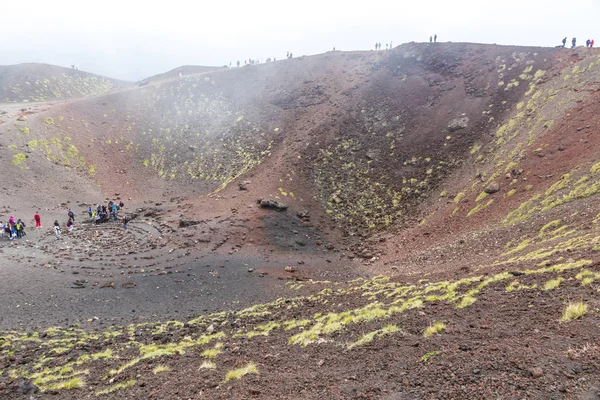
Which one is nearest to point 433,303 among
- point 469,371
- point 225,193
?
point 469,371

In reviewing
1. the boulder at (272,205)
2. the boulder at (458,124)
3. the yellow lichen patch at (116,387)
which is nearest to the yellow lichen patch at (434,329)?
the yellow lichen patch at (116,387)

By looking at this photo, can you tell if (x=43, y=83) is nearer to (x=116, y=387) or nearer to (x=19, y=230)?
(x=19, y=230)

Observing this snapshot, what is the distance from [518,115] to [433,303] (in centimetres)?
3729

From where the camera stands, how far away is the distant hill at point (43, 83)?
83625mm

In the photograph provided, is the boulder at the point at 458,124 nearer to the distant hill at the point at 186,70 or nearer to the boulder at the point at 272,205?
the boulder at the point at 272,205

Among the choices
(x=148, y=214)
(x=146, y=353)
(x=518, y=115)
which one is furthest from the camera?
(x=518, y=115)

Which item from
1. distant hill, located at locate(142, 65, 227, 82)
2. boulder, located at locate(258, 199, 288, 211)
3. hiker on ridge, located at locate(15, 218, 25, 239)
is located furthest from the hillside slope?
distant hill, located at locate(142, 65, 227, 82)

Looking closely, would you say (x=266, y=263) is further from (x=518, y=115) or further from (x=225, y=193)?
(x=518, y=115)

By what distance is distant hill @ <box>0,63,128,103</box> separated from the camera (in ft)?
274

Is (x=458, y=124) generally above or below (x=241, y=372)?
above

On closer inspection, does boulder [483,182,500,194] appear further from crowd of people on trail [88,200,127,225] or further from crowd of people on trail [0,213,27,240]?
crowd of people on trail [0,213,27,240]

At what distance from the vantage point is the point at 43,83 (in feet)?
298

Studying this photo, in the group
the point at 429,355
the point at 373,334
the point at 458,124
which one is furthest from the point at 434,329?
the point at 458,124

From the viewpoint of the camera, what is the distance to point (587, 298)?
9781 millimetres
